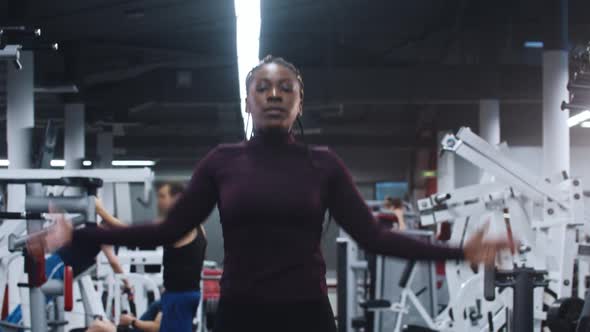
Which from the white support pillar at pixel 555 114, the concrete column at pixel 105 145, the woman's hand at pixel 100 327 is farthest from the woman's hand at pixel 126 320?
the concrete column at pixel 105 145

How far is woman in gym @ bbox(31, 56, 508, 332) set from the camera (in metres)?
1.42

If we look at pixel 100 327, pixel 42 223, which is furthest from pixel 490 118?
pixel 42 223

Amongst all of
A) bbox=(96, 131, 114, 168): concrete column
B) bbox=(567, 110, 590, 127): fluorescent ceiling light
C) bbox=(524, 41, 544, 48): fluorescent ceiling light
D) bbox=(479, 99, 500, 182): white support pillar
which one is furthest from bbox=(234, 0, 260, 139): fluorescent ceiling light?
bbox=(96, 131, 114, 168): concrete column

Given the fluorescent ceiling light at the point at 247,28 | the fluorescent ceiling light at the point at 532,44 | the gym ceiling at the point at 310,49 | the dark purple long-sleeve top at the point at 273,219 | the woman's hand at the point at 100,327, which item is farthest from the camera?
the fluorescent ceiling light at the point at 532,44

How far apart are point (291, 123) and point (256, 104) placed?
7 centimetres

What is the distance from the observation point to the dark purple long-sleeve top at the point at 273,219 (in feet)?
4.67

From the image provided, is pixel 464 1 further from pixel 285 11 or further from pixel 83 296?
pixel 83 296

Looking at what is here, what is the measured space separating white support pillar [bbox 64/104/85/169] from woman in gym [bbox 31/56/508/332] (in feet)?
34.6

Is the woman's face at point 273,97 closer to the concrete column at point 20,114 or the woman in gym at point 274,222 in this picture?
the woman in gym at point 274,222

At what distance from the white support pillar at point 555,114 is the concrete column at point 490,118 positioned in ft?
8.01

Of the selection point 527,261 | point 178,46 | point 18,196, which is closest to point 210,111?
point 178,46

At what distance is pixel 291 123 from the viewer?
1.54 metres

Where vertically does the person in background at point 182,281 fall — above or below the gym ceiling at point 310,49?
below

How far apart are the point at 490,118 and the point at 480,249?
35.1ft
